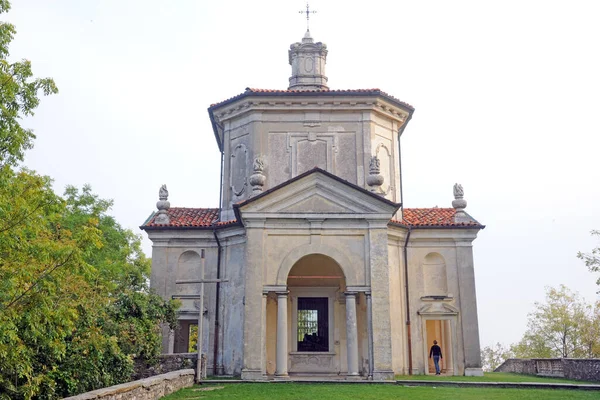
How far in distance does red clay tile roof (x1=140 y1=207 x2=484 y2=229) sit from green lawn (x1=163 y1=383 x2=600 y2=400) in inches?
311

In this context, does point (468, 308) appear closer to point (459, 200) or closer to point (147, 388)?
point (459, 200)

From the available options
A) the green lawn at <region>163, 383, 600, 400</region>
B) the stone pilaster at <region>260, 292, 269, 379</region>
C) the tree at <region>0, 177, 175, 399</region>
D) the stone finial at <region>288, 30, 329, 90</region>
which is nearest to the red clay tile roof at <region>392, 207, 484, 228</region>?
the stone pilaster at <region>260, 292, 269, 379</region>

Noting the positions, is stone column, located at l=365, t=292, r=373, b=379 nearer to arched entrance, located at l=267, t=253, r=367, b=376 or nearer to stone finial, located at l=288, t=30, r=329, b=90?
arched entrance, located at l=267, t=253, r=367, b=376

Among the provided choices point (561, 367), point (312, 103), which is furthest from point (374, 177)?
point (561, 367)

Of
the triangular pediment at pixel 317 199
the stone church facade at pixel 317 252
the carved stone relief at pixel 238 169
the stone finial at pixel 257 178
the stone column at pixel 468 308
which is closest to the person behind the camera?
the stone church facade at pixel 317 252

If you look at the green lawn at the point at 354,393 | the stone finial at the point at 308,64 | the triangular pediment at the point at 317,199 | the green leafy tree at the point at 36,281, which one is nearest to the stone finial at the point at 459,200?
the triangular pediment at the point at 317,199

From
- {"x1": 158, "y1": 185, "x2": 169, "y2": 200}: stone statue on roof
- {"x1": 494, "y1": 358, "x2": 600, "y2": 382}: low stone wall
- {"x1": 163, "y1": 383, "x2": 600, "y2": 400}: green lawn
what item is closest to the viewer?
{"x1": 163, "y1": 383, "x2": 600, "y2": 400}: green lawn

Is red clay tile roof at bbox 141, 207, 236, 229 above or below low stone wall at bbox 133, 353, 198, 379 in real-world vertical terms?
above

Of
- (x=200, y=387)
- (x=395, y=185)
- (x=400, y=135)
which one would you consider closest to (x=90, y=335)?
(x=200, y=387)

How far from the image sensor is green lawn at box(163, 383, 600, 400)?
14.6 m

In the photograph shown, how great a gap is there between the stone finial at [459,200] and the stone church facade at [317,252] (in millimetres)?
87

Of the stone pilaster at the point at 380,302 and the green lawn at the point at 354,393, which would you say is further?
the stone pilaster at the point at 380,302

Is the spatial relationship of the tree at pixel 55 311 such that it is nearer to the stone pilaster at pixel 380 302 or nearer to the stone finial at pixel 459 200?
the stone pilaster at pixel 380 302

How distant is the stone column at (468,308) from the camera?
22.9m
